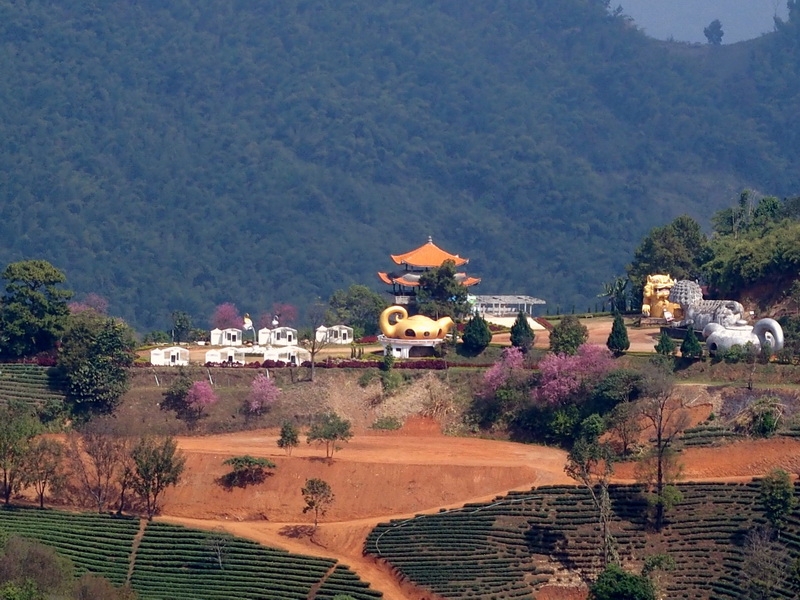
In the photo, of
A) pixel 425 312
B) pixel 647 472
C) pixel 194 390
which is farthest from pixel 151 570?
pixel 425 312

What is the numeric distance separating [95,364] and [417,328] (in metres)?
19.3

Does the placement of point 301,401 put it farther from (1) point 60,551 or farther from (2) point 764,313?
(2) point 764,313

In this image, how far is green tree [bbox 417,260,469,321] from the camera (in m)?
108

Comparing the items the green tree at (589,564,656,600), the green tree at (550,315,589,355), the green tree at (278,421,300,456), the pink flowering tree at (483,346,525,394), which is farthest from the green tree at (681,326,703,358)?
the green tree at (589,564,656,600)

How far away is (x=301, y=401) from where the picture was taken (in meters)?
96.3

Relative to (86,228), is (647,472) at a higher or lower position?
lower

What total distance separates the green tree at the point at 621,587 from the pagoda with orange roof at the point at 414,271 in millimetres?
40184

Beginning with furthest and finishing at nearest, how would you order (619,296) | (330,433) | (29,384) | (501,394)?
(619,296) → (29,384) → (501,394) → (330,433)

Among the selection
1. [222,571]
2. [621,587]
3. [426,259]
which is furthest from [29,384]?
[621,587]

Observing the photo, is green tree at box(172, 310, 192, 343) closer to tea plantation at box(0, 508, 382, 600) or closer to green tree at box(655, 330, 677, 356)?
tea plantation at box(0, 508, 382, 600)

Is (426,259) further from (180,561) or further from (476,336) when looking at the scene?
(180,561)

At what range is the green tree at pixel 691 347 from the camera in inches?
3698

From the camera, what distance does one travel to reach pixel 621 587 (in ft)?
239

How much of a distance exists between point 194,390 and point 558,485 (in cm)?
2245
